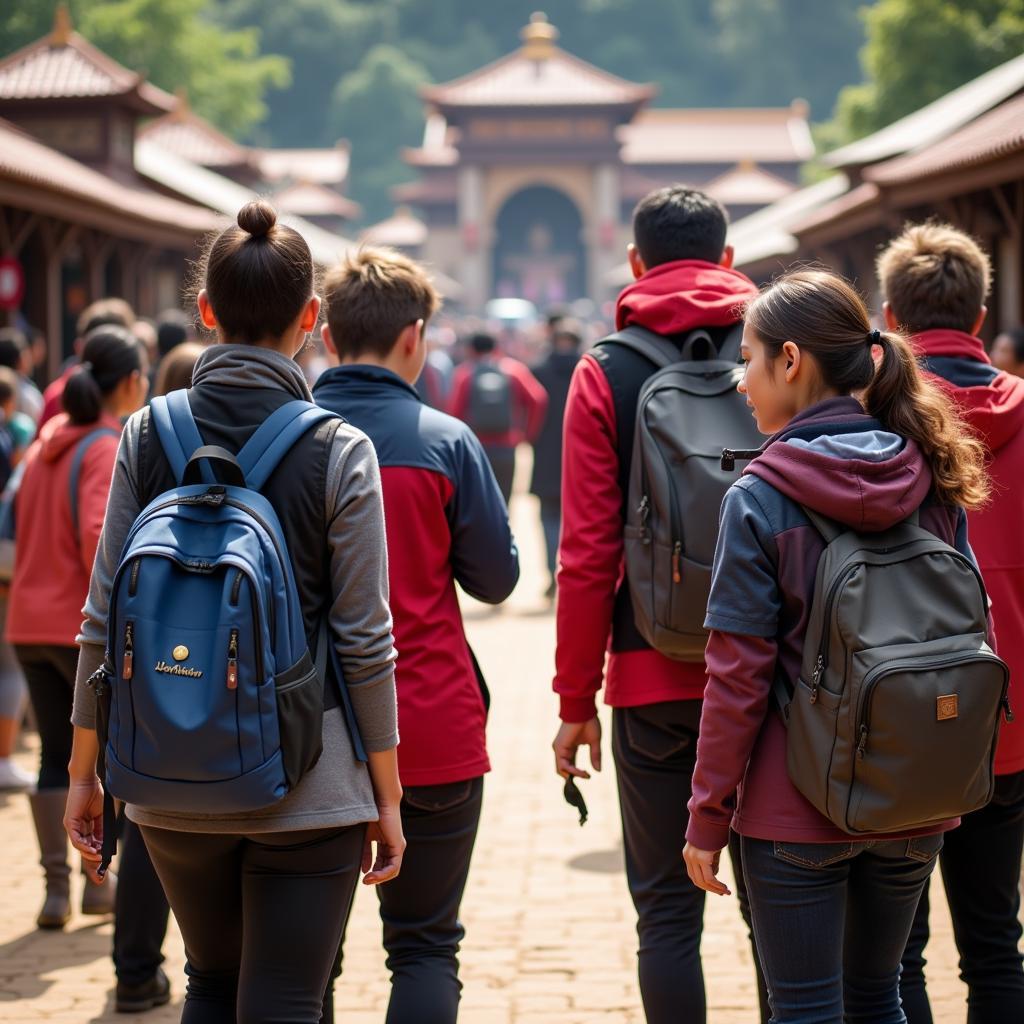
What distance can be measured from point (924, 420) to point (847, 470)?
0.20 metres

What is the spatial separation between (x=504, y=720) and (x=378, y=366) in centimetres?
481

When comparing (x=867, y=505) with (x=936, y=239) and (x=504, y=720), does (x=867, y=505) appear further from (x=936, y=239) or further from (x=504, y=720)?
(x=504, y=720)

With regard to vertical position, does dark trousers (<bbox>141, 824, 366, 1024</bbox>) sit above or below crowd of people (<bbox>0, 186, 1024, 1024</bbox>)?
below

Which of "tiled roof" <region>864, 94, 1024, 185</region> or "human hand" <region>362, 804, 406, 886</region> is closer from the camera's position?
"human hand" <region>362, 804, 406, 886</region>

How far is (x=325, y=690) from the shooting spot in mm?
2639

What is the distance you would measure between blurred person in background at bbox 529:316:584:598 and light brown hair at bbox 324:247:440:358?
7.82m

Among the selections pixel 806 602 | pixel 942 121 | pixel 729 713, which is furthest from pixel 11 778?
pixel 942 121

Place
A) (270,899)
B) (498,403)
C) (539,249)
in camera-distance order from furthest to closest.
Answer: (539,249), (498,403), (270,899)

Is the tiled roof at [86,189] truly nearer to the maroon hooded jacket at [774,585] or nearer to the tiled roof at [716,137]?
the maroon hooded jacket at [774,585]

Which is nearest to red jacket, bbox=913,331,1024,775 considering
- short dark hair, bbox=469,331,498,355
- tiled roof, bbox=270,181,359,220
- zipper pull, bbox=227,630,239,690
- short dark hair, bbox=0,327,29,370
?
zipper pull, bbox=227,630,239,690

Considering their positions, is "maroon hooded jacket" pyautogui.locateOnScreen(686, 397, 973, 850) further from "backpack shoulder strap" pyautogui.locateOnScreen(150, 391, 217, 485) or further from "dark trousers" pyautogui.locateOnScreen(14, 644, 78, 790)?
"dark trousers" pyautogui.locateOnScreen(14, 644, 78, 790)

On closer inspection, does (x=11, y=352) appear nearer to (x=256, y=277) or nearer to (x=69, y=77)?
(x=256, y=277)

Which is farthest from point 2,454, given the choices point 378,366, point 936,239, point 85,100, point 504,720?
point 85,100

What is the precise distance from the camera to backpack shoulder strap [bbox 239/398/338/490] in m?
2.57
